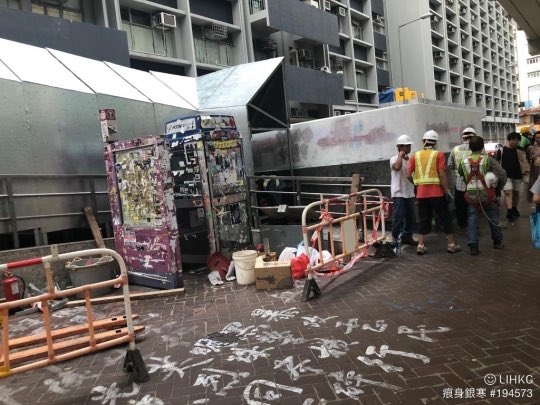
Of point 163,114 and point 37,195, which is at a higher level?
point 163,114

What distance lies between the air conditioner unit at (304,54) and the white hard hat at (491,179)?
22660 mm

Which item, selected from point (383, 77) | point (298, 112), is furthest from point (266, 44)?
point (383, 77)

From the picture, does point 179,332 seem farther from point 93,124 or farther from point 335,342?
point 93,124

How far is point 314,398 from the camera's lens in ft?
10.0

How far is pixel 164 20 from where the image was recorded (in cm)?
1912

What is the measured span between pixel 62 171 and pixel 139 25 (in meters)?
14.4

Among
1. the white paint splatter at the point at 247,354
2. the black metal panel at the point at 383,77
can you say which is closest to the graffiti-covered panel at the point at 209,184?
the white paint splatter at the point at 247,354

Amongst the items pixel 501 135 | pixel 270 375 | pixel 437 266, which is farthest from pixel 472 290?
pixel 501 135

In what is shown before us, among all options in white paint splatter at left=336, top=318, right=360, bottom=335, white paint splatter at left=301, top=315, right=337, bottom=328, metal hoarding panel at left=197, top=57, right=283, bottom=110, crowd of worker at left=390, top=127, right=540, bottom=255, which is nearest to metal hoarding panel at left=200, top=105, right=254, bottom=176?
metal hoarding panel at left=197, top=57, right=283, bottom=110

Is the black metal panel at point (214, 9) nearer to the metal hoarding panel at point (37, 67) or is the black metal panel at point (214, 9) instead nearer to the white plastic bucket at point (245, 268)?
the metal hoarding panel at point (37, 67)

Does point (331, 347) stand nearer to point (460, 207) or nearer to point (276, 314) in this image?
point (276, 314)

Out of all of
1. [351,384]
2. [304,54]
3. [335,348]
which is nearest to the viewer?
[351,384]

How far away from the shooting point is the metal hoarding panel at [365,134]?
8844 mm

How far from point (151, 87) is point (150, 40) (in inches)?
444
